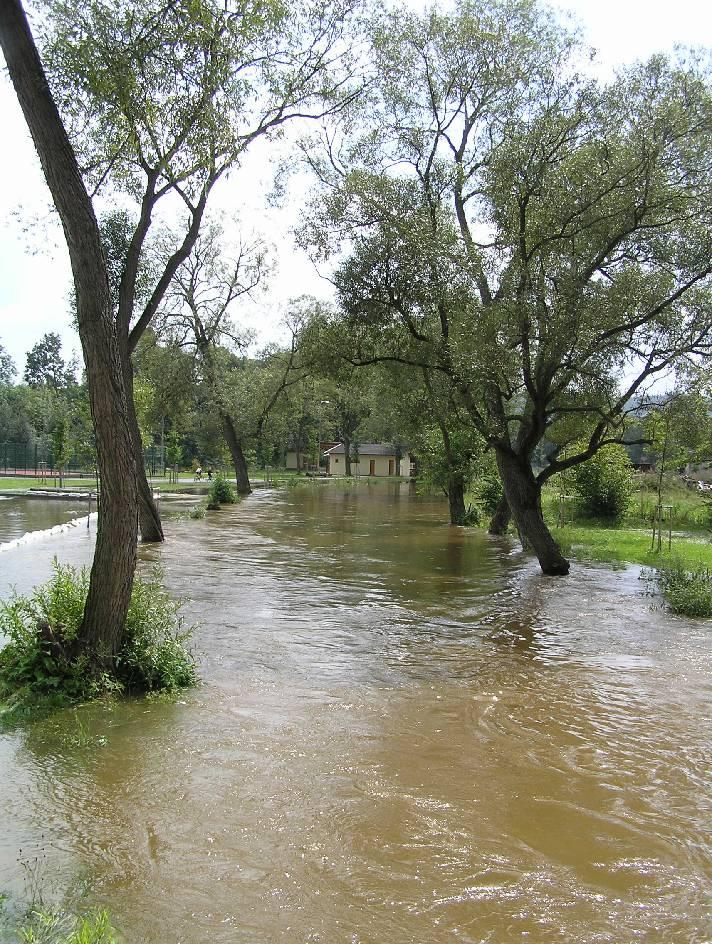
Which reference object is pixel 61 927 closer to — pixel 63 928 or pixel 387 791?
pixel 63 928

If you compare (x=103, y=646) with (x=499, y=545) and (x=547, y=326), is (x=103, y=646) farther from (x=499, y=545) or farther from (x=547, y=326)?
(x=499, y=545)

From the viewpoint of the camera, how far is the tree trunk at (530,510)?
49.9 feet

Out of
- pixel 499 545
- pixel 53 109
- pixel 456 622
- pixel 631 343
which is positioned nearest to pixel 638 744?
pixel 456 622

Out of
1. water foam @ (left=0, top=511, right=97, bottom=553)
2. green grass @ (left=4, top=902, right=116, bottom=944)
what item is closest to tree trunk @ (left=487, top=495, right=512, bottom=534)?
water foam @ (left=0, top=511, right=97, bottom=553)

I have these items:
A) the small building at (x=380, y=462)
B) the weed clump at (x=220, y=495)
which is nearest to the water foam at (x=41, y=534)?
the weed clump at (x=220, y=495)

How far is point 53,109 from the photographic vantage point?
6.20 meters

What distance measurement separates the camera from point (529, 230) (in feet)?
41.8

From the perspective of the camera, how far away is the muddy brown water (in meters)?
3.71

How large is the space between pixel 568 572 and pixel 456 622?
5.52 meters

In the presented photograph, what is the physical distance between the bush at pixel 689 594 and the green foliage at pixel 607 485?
13382 mm

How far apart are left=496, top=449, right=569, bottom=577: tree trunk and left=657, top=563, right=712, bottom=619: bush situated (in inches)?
106

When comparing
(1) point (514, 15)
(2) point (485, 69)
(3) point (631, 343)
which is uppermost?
(1) point (514, 15)

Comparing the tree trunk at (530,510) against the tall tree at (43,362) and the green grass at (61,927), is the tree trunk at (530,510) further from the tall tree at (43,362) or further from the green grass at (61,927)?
the tall tree at (43,362)

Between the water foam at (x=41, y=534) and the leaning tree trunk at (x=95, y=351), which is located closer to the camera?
the leaning tree trunk at (x=95, y=351)
